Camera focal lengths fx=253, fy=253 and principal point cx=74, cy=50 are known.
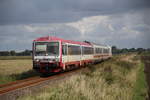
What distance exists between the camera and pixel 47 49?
20656 millimetres

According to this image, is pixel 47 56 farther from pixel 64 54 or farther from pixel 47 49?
pixel 64 54

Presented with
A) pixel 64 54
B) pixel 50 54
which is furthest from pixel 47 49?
pixel 64 54

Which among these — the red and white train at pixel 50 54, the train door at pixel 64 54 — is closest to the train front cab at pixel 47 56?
the red and white train at pixel 50 54

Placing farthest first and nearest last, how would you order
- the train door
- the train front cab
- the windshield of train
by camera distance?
the train door < the windshield of train < the train front cab

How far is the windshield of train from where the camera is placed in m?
20.5

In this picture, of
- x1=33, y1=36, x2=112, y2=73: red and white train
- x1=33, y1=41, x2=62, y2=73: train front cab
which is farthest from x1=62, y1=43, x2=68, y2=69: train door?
x1=33, y1=41, x2=62, y2=73: train front cab

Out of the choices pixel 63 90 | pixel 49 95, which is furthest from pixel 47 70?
pixel 49 95

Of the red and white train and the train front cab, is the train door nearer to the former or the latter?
the red and white train

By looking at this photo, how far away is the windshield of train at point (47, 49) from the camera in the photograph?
20.5m

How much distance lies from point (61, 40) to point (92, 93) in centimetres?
859

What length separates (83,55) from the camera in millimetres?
29281

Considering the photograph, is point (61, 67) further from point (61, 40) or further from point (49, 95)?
point (49, 95)

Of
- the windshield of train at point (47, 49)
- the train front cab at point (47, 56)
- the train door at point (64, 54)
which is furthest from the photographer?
the train door at point (64, 54)

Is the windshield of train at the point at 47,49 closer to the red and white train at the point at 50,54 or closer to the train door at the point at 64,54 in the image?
the red and white train at the point at 50,54
